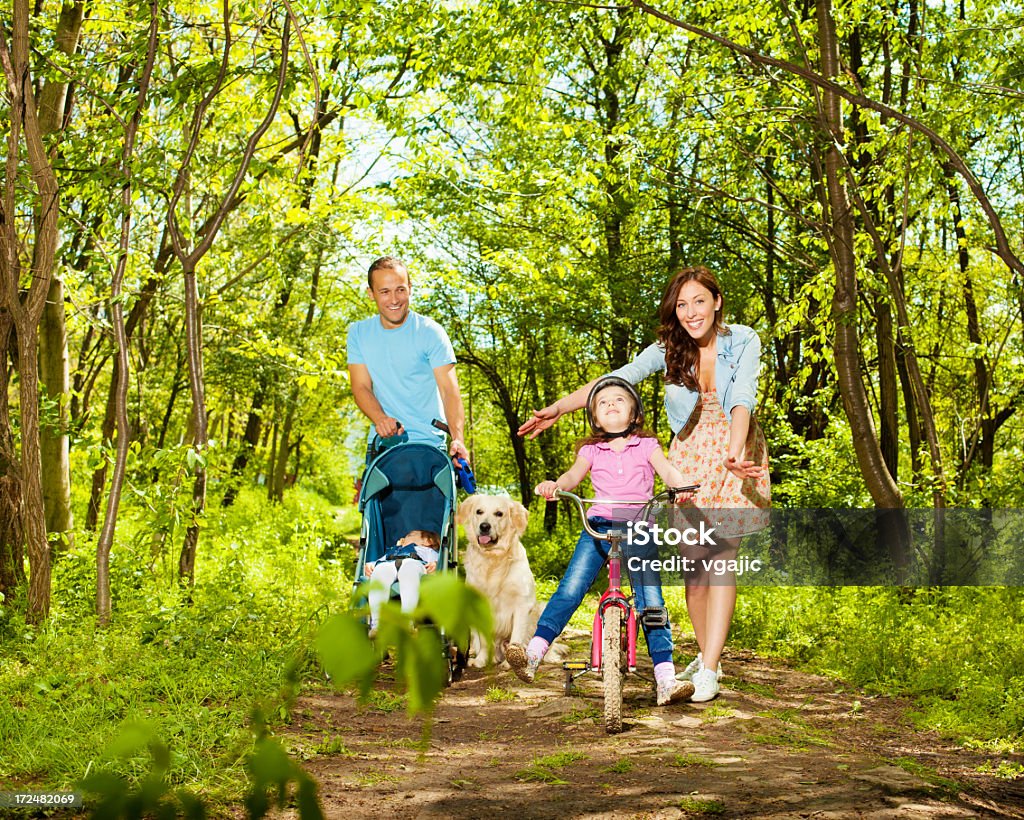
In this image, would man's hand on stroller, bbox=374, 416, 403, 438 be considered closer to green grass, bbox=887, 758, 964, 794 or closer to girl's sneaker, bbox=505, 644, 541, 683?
girl's sneaker, bbox=505, 644, 541, 683

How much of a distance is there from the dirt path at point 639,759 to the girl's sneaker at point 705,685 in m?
0.07

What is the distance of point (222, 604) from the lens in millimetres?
7742

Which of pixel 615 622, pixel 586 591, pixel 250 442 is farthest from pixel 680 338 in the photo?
pixel 250 442

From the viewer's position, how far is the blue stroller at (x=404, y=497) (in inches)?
253

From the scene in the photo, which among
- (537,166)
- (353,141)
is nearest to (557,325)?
(537,166)

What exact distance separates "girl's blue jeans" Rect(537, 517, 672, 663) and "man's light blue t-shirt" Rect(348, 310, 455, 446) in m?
1.40

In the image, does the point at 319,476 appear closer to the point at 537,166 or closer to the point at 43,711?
the point at 537,166

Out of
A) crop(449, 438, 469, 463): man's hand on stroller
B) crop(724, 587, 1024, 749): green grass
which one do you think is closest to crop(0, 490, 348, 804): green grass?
crop(449, 438, 469, 463): man's hand on stroller

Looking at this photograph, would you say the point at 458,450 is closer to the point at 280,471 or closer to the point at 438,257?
the point at 438,257

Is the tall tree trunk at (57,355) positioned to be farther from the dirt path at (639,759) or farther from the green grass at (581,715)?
the green grass at (581,715)

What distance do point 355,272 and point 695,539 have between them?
11279 millimetres

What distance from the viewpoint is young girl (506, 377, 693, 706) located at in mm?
5672

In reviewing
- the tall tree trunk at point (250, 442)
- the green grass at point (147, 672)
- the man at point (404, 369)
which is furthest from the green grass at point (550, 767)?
the tall tree trunk at point (250, 442)

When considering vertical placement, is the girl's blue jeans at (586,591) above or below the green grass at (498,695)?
above
